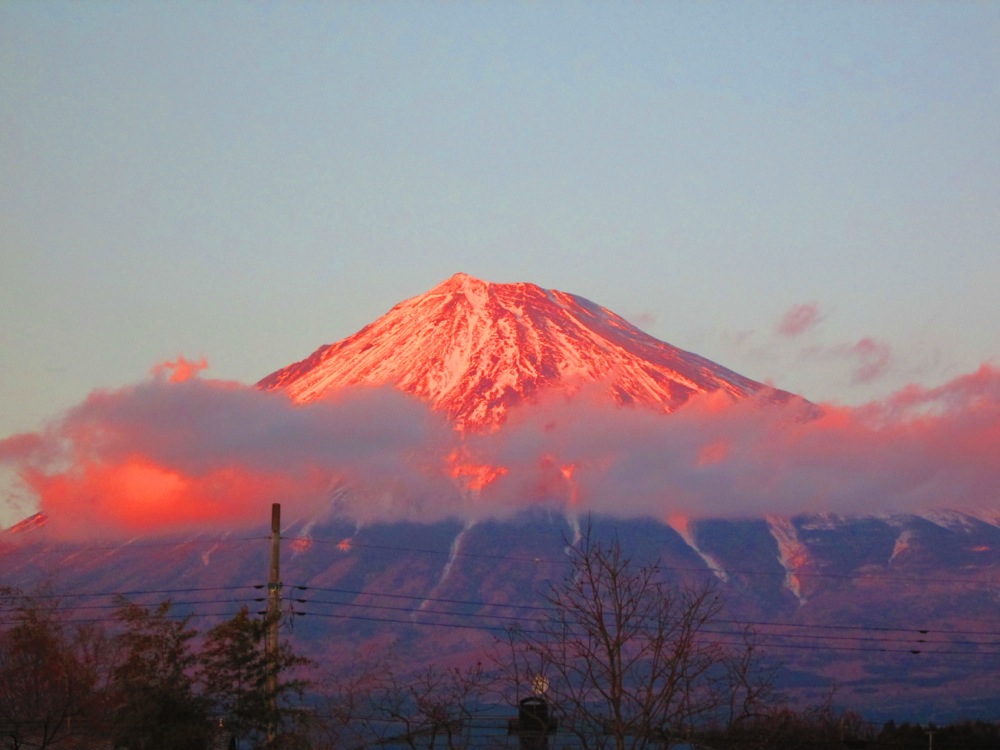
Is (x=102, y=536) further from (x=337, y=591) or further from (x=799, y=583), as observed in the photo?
(x=799, y=583)

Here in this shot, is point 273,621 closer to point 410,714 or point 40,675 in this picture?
point 410,714

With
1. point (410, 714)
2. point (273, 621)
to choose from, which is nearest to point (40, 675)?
point (273, 621)

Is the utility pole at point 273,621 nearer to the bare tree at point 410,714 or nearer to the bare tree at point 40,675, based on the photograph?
the bare tree at point 410,714

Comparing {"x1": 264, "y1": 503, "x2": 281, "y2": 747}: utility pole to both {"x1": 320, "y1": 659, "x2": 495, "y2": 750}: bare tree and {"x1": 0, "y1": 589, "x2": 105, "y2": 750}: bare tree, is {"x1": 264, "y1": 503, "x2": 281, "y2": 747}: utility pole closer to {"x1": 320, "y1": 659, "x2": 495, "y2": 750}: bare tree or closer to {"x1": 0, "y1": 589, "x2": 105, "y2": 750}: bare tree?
{"x1": 320, "y1": 659, "x2": 495, "y2": 750}: bare tree

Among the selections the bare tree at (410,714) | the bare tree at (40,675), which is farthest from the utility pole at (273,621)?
the bare tree at (40,675)

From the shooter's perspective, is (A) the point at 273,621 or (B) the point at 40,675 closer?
(A) the point at 273,621

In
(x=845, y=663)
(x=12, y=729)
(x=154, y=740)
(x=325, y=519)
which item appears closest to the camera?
(x=154, y=740)

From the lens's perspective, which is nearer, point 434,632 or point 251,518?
point 434,632

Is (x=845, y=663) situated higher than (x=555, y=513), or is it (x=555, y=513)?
(x=555, y=513)

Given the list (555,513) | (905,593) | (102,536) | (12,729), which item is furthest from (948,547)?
(12,729)
